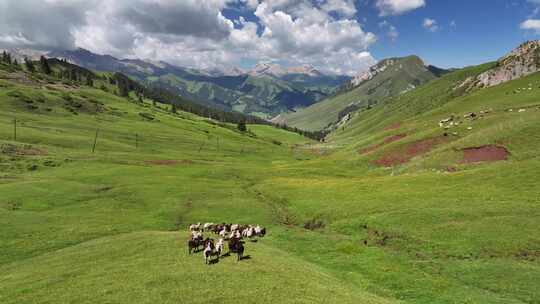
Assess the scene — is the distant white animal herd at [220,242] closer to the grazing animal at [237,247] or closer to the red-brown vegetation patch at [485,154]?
the grazing animal at [237,247]

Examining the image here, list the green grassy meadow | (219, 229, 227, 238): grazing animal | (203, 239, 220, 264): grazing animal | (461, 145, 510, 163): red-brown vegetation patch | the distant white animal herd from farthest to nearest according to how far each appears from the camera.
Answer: (461, 145, 510, 163): red-brown vegetation patch < (219, 229, 227, 238): grazing animal < the distant white animal herd < (203, 239, 220, 264): grazing animal < the green grassy meadow

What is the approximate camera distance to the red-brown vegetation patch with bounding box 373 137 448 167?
3637 inches

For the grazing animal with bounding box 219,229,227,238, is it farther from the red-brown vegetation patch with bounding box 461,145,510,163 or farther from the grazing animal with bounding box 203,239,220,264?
the red-brown vegetation patch with bounding box 461,145,510,163

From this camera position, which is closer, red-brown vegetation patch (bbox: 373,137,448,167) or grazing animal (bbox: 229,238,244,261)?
grazing animal (bbox: 229,238,244,261)

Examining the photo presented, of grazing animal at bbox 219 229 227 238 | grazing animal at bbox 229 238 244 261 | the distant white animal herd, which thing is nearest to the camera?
the distant white animal herd

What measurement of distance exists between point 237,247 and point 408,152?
7430 cm

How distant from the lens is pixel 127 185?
7925 cm

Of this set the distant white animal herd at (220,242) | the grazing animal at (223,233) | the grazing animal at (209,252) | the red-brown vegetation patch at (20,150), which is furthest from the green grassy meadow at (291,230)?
the grazing animal at (223,233)

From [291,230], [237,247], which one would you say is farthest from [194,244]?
[291,230]

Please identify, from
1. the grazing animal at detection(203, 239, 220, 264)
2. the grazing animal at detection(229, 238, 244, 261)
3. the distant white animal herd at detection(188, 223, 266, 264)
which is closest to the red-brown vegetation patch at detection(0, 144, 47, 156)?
the distant white animal herd at detection(188, 223, 266, 264)

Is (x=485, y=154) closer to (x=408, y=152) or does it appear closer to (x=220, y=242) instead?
(x=408, y=152)

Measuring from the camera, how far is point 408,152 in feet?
312

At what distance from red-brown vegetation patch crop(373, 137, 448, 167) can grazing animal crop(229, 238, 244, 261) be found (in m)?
67.4

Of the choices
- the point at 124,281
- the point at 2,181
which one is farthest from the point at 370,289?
the point at 2,181
